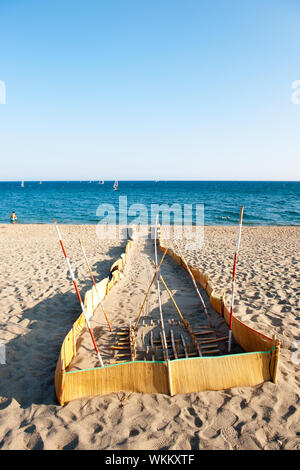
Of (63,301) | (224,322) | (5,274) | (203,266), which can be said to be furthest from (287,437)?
(5,274)

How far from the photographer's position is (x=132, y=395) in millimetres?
3850

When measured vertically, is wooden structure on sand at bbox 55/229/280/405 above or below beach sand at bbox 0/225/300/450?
above

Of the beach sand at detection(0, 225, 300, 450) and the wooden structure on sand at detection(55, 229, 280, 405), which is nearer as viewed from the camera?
the beach sand at detection(0, 225, 300, 450)

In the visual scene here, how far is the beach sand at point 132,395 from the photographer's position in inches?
126

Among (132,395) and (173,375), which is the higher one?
(173,375)

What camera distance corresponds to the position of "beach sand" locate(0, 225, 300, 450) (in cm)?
320

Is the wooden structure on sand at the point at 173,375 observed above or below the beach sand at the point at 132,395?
above

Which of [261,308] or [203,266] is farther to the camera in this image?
[203,266]

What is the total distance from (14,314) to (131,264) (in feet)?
18.3

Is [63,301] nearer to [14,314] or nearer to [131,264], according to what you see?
[14,314]

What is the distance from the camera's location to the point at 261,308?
21.3ft

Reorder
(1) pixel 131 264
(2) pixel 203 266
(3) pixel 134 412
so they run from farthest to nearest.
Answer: (1) pixel 131 264, (2) pixel 203 266, (3) pixel 134 412

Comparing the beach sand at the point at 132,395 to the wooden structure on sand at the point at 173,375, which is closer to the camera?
the beach sand at the point at 132,395

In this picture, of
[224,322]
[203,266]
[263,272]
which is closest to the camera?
[224,322]
